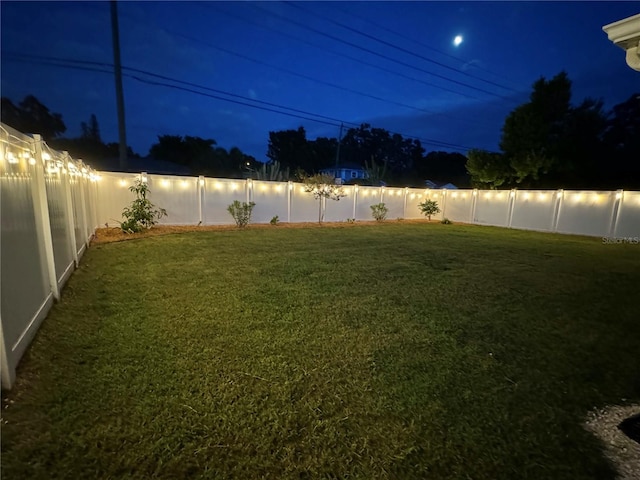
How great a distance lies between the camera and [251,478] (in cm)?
152

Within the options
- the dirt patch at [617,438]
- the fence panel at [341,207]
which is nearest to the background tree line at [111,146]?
the fence panel at [341,207]

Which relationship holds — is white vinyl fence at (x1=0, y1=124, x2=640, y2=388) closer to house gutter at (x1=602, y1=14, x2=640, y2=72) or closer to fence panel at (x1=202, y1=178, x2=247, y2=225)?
fence panel at (x1=202, y1=178, x2=247, y2=225)

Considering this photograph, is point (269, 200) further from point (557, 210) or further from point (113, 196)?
point (557, 210)

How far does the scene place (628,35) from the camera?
2.28 metres

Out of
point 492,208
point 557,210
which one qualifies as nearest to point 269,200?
point 492,208

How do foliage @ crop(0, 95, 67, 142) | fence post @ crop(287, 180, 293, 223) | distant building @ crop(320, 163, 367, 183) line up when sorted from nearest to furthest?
1. fence post @ crop(287, 180, 293, 223)
2. foliage @ crop(0, 95, 67, 142)
3. distant building @ crop(320, 163, 367, 183)

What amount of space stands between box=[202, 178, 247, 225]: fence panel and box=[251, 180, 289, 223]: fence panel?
1.91 ft

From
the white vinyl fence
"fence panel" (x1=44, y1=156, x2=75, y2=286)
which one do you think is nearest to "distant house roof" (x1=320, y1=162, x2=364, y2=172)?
the white vinyl fence

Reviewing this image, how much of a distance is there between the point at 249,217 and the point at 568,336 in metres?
10.2

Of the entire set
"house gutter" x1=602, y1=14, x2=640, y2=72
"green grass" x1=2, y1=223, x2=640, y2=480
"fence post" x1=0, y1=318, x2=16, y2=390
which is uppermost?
"house gutter" x1=602, y1=14, x2=640, y2=72

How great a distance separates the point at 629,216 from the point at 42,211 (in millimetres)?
16810

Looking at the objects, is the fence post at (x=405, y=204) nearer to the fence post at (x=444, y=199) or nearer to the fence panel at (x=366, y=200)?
the fence panel at (x=366, y=200)

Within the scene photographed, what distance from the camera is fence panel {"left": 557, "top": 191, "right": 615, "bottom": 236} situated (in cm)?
1183

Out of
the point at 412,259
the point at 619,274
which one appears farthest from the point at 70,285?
the point at 619,274
